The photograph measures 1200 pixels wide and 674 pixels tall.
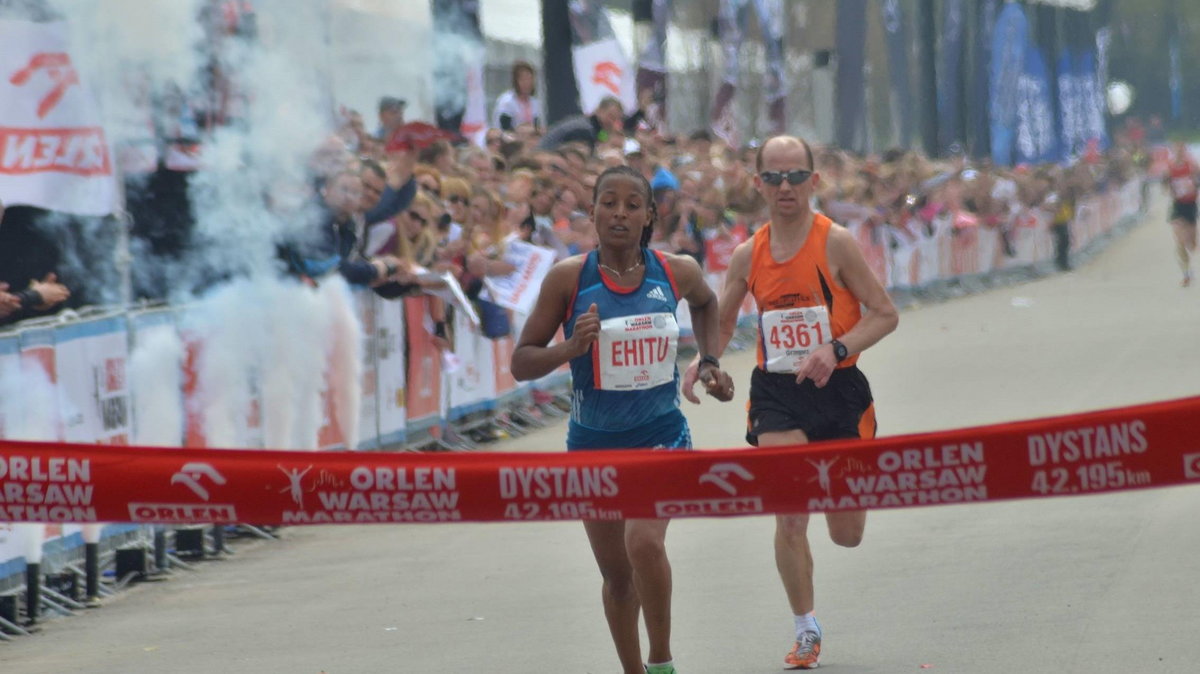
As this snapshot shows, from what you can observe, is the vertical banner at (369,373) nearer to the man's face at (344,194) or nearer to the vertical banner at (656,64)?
the man's face at (344,194)

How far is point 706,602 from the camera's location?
851 centimetres

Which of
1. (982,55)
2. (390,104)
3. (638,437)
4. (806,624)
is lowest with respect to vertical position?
(806,624)

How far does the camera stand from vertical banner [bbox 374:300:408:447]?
12.8 metres

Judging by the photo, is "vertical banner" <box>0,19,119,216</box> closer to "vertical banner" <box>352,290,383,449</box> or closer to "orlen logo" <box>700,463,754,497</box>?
"vertical banner" <box>352,290,383,449</box>

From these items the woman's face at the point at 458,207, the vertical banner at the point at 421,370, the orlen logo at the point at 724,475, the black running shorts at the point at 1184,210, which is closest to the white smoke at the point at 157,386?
the vertical banner at the point at 421,370

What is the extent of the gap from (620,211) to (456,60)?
1110 cm

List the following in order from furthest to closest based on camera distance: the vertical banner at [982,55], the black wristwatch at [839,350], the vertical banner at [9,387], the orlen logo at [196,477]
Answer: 1. the vertical banner at [982,55]
2. the vertical banner at [9,387]
3. the black wristwatch at [839,350]
4. the orlen logo at [196,477]

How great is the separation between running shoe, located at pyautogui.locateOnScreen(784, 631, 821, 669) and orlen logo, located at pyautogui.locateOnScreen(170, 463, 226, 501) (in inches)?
94.9

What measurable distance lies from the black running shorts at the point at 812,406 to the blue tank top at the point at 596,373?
0.96 meters

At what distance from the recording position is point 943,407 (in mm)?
15016

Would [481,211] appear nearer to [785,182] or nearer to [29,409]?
[29,409]

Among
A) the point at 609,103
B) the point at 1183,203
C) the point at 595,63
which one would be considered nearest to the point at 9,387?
the point at 609,103

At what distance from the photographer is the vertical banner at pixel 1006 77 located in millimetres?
42688

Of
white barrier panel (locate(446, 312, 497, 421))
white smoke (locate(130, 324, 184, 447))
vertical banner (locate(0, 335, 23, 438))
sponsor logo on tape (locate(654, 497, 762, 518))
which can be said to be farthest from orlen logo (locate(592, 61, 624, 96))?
sponsor logo on tape (locate(654, 497, 762, 518))
